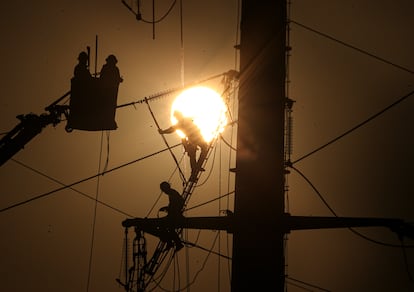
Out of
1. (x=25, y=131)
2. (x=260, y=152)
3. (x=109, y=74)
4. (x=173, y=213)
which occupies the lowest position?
(x=173, y=213)

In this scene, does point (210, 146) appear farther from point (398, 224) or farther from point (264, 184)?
point (398, 224)

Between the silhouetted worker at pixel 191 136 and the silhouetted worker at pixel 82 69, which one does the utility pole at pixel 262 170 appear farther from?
the silhouetted worker at pixel 82 69

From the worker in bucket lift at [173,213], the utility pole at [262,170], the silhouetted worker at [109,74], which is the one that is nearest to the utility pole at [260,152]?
the utility pole at [262,170]

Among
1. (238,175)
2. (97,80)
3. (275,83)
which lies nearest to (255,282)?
(238,175)

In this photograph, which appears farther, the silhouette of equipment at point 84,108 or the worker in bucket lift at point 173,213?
the worker in bucket lift at point 173,213

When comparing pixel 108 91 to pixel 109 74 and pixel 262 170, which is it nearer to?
pixel 109 74

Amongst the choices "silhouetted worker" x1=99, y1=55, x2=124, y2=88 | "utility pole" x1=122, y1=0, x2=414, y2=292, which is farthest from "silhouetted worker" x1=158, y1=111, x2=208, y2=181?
"utility pole" x1=122, y1=0, x2=414, y2=292

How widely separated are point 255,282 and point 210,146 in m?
4.16

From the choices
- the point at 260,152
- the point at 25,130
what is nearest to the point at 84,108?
the point at 25,130

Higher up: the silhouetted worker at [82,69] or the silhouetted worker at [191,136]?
the silhouetted worker at [82,69]

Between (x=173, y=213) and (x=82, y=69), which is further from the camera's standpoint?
(x=173, y=213)

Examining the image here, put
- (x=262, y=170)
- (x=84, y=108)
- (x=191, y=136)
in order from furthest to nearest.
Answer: (x=191, y=136) → (x=84, y=108) → (x=262, y=170)

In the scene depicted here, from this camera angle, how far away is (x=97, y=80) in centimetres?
875

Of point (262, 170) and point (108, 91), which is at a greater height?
point (108, 91)
